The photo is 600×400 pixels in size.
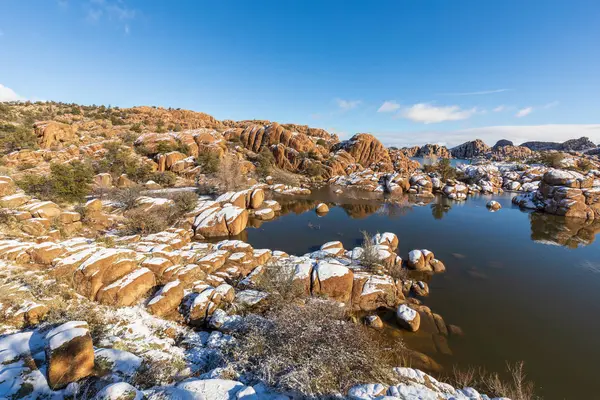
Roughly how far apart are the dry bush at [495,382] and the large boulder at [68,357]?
32.4ft

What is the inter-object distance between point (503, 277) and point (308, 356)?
1488 cm

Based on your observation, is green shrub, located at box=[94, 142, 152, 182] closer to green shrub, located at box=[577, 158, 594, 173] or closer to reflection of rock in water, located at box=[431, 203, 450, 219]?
reflection of rock in water, located at box=[431, 203, 450, 219]

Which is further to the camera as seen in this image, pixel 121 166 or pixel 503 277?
pixel 121 166

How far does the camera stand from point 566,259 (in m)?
16.2

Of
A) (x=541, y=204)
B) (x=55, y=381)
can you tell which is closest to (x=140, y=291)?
(x=55, y=381)

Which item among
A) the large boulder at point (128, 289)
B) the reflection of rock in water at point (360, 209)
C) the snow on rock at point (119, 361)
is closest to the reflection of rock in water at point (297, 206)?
the reflection of rock in water at point (360, 209)

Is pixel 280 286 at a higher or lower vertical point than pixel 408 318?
higher

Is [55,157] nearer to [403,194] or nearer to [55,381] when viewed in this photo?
[55,381]

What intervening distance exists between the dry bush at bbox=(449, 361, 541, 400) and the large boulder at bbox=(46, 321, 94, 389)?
9863 mm

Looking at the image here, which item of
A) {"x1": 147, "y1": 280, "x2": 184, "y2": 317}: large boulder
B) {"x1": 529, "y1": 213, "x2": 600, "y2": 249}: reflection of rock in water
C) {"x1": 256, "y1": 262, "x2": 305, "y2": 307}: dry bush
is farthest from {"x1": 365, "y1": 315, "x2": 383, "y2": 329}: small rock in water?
{"x1": 529, "y1": 213, "x2": 600, "y2": 249}: reflection of rock in water

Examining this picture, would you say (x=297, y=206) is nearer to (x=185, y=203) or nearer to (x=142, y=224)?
(x=185, y=203)

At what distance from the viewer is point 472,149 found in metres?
149

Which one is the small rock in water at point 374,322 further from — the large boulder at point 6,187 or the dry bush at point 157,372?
the large boulder at point 6,187

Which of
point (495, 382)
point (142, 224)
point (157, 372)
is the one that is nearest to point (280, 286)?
point (157, 372)
